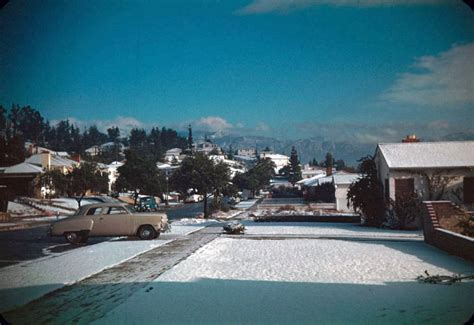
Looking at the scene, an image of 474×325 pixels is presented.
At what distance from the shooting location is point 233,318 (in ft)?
22.6

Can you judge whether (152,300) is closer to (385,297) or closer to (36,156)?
(385,297)

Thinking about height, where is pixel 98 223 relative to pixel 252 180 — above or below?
below

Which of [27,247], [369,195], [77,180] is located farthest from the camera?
[77,180]

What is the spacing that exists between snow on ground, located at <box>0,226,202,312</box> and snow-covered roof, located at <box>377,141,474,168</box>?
41.1ft

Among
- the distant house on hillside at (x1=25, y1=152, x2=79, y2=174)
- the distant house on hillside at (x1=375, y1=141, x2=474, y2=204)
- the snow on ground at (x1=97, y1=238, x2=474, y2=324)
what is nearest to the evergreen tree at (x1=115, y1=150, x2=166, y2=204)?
the distant house on hillside at (x1=25, y1=152, x2=79, y2=174)

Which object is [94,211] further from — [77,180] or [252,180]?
[252,180]

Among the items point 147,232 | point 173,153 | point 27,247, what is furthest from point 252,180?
point 173,153

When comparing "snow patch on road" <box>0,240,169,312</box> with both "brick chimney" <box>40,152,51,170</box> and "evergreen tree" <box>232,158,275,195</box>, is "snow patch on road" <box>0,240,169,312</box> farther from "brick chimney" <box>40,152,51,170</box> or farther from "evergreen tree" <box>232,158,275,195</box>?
"evergreen tree" <box>232,158,275,195</box>

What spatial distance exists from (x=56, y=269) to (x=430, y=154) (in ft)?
59.0

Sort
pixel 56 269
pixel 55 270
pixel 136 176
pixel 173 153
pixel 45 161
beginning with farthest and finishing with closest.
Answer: pixel 173 153, pixel 45 161, pixel 136 176, pixel 56 269, pixel 55 270

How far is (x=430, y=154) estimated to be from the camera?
72.8ft

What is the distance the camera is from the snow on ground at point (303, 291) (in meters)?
6.96

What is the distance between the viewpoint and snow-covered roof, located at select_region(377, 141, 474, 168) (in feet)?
69.7

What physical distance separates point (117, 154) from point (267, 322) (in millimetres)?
115047
